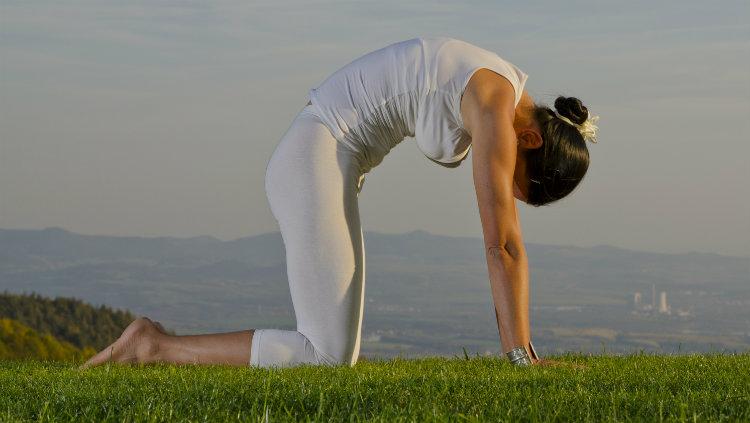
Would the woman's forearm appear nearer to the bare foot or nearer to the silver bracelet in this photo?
the silver bracelet

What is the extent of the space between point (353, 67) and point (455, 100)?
0.76 metres

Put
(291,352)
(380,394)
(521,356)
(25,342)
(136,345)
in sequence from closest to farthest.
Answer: (380,394), (521,356), (291,352), (136,345), (25,342)

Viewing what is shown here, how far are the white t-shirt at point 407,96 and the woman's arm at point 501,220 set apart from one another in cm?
27

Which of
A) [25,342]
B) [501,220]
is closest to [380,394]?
[501,220]

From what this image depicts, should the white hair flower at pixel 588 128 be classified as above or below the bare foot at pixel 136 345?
above

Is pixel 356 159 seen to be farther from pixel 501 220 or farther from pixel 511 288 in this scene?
pixel 511 288

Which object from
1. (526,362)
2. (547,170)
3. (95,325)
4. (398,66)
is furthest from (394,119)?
(95,325)

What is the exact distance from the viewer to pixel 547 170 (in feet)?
18.9

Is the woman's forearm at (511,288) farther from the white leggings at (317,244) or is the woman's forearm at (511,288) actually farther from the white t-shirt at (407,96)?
the white leggings at (317,244)

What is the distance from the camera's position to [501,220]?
534 centimetres

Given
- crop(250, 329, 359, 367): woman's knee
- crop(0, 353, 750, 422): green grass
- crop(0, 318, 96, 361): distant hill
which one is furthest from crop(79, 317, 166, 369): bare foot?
crop(0, 318, 96, 361): distant hill

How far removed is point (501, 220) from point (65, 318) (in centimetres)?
958

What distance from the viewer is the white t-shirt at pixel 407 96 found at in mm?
5688

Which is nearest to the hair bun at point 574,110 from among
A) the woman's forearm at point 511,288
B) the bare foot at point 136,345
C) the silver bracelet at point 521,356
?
the woman's forearm at point 511,288
